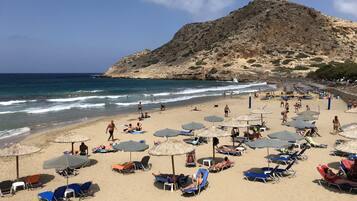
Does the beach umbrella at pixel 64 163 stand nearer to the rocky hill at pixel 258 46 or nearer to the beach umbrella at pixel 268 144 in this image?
the beach umbrella at pixel 268 144

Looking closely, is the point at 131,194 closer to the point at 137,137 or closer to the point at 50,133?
the point at 137,137

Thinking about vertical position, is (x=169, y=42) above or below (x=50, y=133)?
above

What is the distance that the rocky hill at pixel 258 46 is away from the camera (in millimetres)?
106438

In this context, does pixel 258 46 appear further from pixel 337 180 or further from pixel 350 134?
pixel 337 180

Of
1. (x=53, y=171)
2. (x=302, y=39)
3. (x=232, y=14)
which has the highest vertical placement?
(x=232, y=14)

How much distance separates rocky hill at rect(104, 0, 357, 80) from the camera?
106438mm

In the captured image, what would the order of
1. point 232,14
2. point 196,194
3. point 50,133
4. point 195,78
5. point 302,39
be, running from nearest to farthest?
point 196,194 → point 50,133 → point 195,78 → point 302,39 → point 232,14

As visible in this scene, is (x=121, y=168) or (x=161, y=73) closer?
(x=121, y=168)

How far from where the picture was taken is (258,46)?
115938 mm

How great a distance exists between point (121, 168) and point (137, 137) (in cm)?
791

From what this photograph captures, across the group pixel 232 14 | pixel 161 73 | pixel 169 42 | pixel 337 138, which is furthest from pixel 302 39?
pixel 337 138

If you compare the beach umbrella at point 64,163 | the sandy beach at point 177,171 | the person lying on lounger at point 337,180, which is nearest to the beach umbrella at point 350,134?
the sandy beach at point 177,171

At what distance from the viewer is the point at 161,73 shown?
125 metres

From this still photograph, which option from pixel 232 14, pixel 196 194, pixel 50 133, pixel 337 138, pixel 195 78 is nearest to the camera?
pixel 196 194
